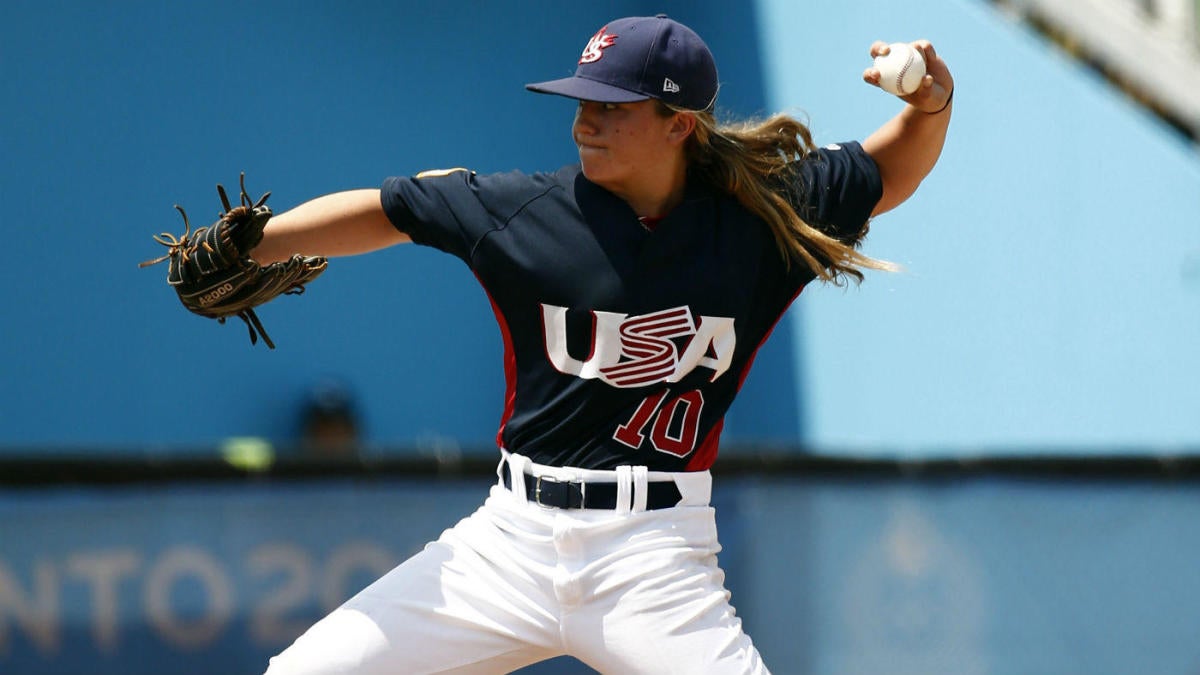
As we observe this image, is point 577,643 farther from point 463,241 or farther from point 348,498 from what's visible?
point 348,498

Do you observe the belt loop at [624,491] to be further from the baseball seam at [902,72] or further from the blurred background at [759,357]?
the blurred background at [759,357]

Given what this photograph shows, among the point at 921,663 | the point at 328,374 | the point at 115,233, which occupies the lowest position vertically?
the point at 921,663

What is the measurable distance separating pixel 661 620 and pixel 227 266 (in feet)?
3.91

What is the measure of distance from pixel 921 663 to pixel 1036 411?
216 centimetres

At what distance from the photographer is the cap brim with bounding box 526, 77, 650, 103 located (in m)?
3.26

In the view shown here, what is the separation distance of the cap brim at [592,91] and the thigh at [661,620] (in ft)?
2.85

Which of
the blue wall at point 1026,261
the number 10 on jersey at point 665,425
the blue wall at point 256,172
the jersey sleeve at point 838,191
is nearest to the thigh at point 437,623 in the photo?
the number 10 on jersey at point 665,425

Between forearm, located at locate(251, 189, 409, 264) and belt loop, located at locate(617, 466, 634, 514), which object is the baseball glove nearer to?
forearm, located at locate(251, 189, 409, 264)

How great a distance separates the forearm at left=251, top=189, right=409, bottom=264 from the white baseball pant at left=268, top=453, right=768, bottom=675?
608mm

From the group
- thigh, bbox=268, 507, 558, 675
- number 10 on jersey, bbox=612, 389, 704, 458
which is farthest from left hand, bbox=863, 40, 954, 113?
thigh, bbox=268, 507, 558, 675

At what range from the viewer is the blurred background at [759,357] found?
5566mm

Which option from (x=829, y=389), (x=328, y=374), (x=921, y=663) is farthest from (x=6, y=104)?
(x=921, y=663)

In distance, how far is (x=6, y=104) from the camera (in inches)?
295

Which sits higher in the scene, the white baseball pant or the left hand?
the left hand
